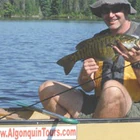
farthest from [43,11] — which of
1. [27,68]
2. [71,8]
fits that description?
[27,68]

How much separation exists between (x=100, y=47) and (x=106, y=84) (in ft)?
1.30

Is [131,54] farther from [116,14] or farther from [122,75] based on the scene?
[116,14]

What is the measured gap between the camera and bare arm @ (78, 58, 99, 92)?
210 inches

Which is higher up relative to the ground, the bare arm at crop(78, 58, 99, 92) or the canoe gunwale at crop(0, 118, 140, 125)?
the bare arm at crop(78, 58, 99, 92)

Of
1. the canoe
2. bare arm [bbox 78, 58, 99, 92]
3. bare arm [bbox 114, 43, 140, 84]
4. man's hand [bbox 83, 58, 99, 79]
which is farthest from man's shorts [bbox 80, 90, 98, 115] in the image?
bare arm [bbox 114, 43, 140, 84]

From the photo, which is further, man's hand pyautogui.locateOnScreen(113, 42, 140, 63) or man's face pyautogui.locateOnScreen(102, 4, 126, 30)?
man's face pyautogui.locateOnScreen(102, 4, 126, 30)

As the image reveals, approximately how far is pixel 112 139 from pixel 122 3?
4.60 feet

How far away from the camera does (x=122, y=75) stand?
541 centimetres

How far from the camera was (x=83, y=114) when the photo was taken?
5.55 meters

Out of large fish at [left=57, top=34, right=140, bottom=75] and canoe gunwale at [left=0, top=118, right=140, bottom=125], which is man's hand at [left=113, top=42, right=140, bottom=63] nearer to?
large fish at [left=57, top=34, right=140, bottom=75]

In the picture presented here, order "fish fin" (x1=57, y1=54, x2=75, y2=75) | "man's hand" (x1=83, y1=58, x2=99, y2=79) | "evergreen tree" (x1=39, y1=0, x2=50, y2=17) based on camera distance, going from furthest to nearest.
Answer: "evergreen tree" (x1=39, y1=0, x2=50, y2=17)
"fish fin" (x1=57, y1=54, x2=75, y2=75)
"man's hand" (x1=83, y1=58, x2=99, y2=79)

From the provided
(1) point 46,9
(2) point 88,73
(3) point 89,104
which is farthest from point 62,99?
(1) point 46,9

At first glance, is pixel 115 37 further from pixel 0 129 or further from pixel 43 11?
pixel 43 11

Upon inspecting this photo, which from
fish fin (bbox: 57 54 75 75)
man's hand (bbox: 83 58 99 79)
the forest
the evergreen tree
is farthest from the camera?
the evergreen tree
